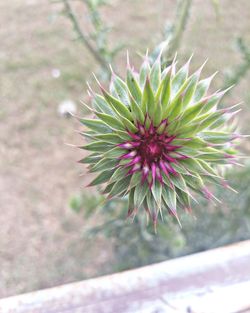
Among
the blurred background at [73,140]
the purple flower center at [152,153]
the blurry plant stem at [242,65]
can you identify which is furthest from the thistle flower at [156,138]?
the blurry plant stem at [242,65]

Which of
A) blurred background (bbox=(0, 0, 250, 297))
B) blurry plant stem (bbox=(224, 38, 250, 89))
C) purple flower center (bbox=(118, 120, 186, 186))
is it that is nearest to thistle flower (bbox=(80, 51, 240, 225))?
purple flower center (bbox=(118, 120, 186, 186))

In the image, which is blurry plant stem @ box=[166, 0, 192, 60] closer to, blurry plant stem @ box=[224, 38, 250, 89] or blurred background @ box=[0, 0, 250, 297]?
blurred background @ box=[0, 0, 250, 297]

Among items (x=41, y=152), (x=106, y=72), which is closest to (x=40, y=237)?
(x=41, y=152)

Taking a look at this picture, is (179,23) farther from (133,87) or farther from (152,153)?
(152,153)

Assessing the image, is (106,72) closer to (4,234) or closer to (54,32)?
(4,234)

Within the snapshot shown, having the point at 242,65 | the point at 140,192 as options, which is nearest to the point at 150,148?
the point at 140,192

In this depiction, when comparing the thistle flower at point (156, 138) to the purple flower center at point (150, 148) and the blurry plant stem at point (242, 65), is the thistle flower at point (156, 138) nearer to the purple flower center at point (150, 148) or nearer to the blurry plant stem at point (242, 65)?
the purple flower center at point (150, 148)
